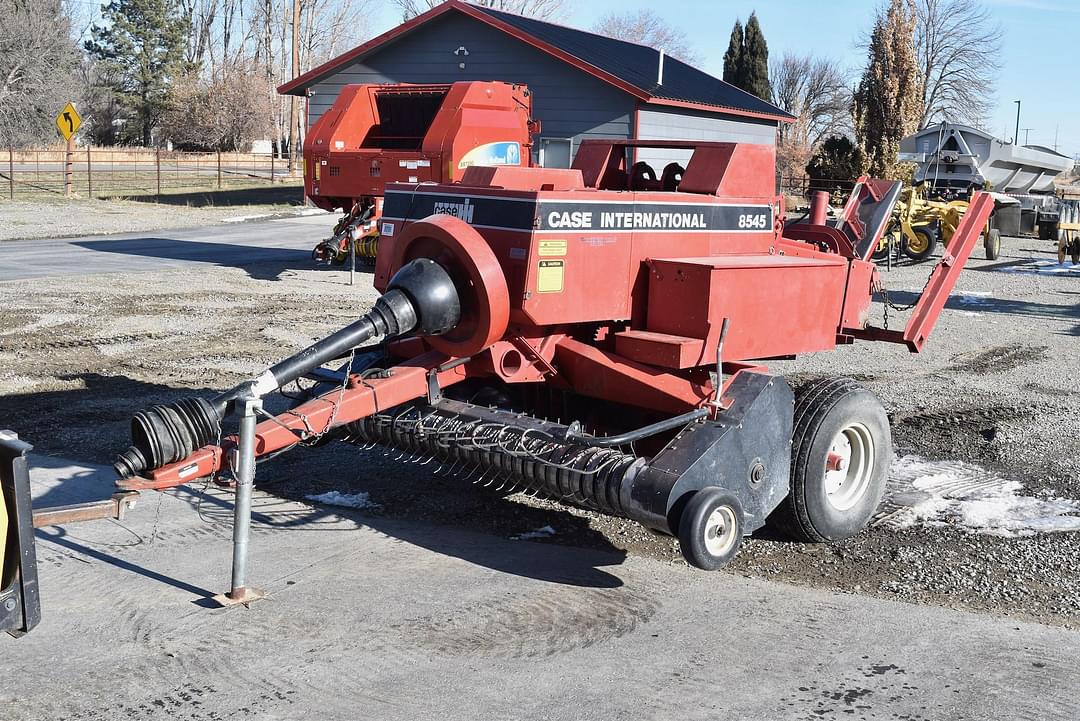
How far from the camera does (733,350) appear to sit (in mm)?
5773

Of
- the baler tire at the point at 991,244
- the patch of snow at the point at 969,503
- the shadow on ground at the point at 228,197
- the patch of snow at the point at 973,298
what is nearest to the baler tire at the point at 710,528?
the patch of snow at the point at 969,503

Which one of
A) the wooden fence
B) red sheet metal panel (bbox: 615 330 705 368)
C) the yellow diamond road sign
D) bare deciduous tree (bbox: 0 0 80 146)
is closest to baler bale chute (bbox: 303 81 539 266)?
red sheet metal panel (bbox: 615 330 705 368)

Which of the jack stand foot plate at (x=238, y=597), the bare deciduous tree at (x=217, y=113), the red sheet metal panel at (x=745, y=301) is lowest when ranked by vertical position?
the jack stand foot plate at (x=238, y=597)

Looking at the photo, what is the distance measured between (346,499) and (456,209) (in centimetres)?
197

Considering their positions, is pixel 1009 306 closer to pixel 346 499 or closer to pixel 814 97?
pixel 346 499

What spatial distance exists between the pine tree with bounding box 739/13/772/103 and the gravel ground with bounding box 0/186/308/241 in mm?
31621

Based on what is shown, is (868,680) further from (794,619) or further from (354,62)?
(354,62)

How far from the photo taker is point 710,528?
499 cm

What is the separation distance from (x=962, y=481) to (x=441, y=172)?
10.6 m

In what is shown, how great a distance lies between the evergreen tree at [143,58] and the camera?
65750 millimetres

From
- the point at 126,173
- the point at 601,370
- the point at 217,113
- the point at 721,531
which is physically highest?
the point at 217,113

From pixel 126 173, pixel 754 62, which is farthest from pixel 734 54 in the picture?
pixel 126 173

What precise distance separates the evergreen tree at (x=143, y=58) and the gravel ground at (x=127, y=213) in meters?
32.8

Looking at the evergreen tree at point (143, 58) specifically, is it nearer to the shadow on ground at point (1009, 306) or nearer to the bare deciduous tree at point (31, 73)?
the bare deciduous tree at point (31, 73)
